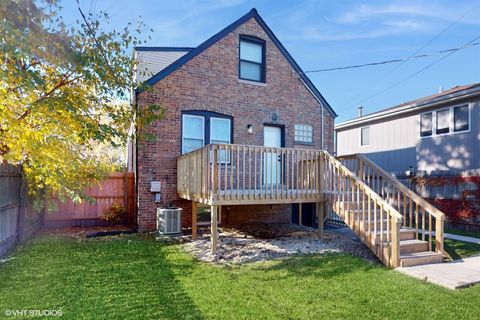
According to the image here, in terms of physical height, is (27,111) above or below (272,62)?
below

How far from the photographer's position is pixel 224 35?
33.4 ft

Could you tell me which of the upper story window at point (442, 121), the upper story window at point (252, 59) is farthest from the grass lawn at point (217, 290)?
the upper story window at point (442, 121)

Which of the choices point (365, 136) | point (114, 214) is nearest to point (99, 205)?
point (114, 214)

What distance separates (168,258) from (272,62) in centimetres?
764

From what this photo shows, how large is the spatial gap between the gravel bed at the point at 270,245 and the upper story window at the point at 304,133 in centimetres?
342

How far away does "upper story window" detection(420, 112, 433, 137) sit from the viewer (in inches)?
545

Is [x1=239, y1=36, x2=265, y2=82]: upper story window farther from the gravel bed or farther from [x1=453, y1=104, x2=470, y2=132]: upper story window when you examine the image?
[x1=453, y1=104, x2=470, y2=132]: upper story window

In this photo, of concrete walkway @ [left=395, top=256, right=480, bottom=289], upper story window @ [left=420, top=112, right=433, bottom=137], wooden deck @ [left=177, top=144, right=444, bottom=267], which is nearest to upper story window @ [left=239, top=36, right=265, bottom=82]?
wooden deck @ [left=177, top=144, right=444, bottom=267]

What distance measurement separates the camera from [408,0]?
37.7 ft

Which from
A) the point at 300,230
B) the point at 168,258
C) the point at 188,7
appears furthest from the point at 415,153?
the point at 168,258

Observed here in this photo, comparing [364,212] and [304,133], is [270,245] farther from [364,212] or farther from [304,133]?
[304,133]

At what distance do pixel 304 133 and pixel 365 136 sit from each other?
8.24 metres

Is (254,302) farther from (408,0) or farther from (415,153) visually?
(415,153)

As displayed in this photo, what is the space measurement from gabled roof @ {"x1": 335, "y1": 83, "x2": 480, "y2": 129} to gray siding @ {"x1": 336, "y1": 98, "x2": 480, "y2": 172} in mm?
365
